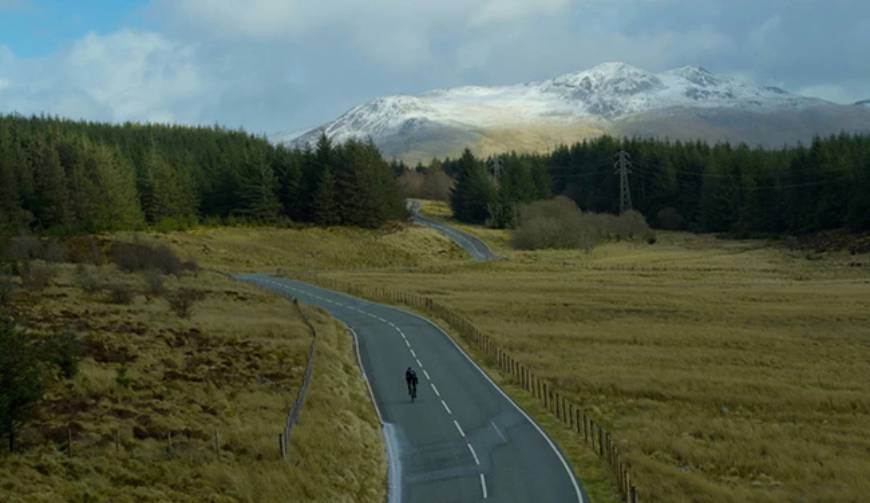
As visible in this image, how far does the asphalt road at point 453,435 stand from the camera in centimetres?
2305

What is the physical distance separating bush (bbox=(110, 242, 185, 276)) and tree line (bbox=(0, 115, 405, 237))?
19923 millimetres

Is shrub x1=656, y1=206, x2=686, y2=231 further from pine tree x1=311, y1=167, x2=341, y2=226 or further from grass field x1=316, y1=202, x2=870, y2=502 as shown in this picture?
pine tree x1=311, y1=167, x2=341, y2=226

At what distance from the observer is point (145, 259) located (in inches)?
3054

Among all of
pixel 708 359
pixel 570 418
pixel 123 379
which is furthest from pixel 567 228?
pixel 123 379

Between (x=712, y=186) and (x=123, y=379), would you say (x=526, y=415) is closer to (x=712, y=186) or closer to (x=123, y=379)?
(x=123, y=379)

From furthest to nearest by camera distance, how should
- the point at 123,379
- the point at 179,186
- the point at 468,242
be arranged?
the point at 468,242 < the point at 179,186 < the point at 123,379

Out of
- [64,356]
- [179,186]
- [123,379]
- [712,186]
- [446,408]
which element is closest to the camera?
[64,356]

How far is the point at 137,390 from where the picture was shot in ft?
96.1

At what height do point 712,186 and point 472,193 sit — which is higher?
point 472,193

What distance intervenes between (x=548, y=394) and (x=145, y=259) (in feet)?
170

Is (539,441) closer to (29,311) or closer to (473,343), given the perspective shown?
(473,343)

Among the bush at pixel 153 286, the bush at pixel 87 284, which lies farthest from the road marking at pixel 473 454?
the bush at pixel 87 284

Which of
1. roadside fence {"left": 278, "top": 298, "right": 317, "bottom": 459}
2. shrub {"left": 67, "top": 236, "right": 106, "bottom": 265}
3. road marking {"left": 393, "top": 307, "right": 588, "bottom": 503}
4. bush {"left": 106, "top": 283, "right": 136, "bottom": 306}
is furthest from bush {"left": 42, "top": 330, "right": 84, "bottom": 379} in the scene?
shrub {"left": 67, "top": 236, "right": 106, "bottom": 265}

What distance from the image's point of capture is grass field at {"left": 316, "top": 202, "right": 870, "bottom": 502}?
25.2 metres
